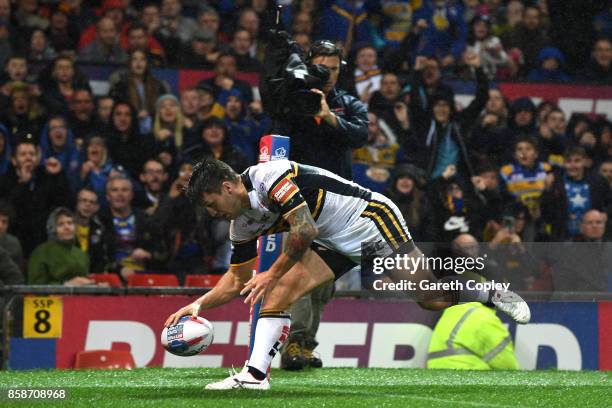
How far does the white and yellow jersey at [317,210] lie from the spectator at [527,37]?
8964mm

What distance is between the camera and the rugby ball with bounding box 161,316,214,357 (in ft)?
24.8

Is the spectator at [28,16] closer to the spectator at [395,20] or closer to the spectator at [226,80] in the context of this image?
the spectator at [226,80]

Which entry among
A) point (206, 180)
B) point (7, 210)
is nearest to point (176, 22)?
point (7, 210)

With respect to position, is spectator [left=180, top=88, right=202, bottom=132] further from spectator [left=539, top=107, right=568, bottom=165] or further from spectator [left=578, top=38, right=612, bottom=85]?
spectator [left=578, top=38, right=612, bottom=85]

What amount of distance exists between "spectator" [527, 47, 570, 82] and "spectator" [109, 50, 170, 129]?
5.09 meters

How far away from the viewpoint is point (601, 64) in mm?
16484

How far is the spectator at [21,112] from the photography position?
42.4 ft

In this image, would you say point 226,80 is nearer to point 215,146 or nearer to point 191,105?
point 191,105

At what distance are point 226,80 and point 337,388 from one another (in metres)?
6.51

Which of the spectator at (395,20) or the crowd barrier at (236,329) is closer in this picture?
the crowd barrier at (236,329)

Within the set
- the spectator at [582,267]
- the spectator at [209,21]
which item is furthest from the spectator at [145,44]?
the spectator at [582,267]

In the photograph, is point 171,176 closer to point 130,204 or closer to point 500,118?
point 130,204

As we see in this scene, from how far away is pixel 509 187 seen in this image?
13.8 m

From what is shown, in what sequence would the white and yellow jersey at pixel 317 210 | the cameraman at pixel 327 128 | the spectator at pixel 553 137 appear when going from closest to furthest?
1. the white and yellow jersey at pixel 317 210
2. the cameraman at pixel 327 128
3. the spectator at pixel 553 137
